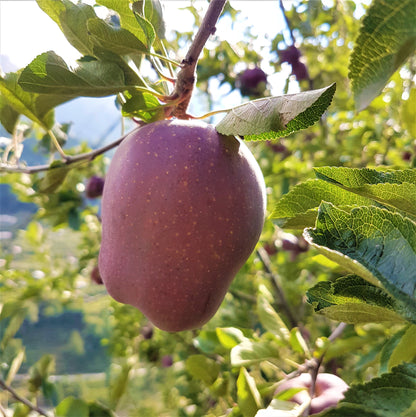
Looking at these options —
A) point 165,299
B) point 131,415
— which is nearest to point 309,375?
point 165,299

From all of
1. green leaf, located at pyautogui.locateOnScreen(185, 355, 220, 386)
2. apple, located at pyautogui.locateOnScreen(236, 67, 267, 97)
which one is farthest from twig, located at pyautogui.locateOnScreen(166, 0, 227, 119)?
apple, located at pyautogui.locateOnScreen(236, 67, 267, 97)

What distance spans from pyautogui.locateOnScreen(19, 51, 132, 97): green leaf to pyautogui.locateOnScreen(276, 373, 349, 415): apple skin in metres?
0.38

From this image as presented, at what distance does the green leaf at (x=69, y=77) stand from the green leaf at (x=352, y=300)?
26 centimetres

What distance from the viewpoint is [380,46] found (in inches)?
9.2

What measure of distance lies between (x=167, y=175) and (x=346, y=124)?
1.20 metres

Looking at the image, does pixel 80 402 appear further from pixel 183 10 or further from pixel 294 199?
pixel 183 10

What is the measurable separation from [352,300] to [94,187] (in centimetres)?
106

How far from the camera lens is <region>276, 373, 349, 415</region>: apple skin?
48 centimetres

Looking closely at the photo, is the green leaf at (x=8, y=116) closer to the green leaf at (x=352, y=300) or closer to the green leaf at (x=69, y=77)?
the green leaf at (x=69, y=77)

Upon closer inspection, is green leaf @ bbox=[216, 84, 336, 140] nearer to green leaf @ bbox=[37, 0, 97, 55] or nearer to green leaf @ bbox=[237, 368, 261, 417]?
green leaf @ bbox=[37, 0, 97, 55]

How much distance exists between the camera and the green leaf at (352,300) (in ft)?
0.95

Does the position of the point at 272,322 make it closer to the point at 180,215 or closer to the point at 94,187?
the point at 180,215

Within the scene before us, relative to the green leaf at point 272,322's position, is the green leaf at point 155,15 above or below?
above

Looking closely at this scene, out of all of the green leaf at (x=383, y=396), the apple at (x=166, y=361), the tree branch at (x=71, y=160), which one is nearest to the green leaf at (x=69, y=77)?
the tree branch at (x=71, y=160)
